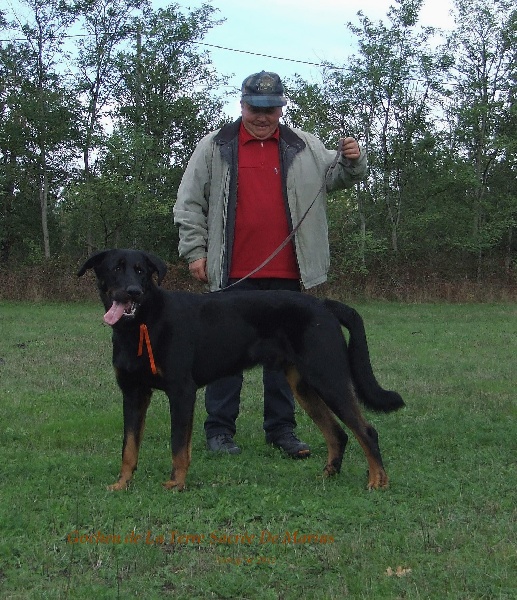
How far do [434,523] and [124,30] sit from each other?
24.7 metres

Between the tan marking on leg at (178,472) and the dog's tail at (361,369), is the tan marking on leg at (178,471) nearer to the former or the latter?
the tan marking on leg at (178,472)

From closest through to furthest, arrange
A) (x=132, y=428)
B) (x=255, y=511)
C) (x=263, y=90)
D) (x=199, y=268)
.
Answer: (x=255, y=511), (x=132, y=428), (x=263, y=90), (x=199, y=268)

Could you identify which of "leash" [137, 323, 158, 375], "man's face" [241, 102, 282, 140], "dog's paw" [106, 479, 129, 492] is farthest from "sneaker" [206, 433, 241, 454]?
"man's face" [241, 102, 282, 140]

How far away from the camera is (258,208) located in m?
4.94

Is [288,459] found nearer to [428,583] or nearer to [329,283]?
[428,583]

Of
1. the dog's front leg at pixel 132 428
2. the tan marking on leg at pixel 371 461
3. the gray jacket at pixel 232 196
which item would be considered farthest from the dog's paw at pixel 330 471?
the gray jacket at pixel 232 196

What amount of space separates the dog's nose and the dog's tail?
1144 millimetres

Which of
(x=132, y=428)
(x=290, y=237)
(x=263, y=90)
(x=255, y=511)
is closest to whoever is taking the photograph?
(x=255, y=511)

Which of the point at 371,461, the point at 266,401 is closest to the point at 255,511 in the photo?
the point at 371,461

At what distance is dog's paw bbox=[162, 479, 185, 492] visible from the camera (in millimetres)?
3963

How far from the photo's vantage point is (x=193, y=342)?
4211mm

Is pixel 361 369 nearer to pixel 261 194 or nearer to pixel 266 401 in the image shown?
pixel 266 401

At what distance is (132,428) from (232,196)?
1.72m

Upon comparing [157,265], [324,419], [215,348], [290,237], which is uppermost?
[290,237]
